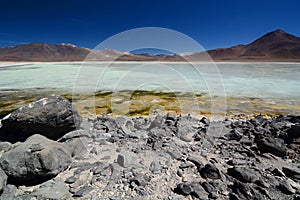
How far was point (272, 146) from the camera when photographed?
3629 millimetres

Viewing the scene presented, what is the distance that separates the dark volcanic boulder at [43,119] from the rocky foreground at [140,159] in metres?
0.02

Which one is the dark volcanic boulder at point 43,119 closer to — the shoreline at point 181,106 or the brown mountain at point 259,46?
the shoreline at point 181,106

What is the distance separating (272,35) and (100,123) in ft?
634

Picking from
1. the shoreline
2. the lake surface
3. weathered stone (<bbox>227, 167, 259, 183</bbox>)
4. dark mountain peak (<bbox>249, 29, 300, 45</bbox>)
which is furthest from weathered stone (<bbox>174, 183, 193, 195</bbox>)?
dark mountain peak (<bbox>249, 29, 300, 45</bbox>)

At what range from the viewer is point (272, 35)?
161 m

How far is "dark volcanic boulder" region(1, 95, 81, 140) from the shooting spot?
374 centimetres

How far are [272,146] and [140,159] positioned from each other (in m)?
2.44

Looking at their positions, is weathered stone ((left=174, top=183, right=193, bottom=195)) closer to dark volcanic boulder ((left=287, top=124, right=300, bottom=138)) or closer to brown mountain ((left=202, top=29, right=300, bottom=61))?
dark volcanic boulder ((left=287, top=124, right=300, bottom=138))

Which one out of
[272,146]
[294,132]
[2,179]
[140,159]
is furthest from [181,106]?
[2,179]

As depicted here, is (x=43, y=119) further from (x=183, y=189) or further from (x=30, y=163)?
(x=183, y=189)

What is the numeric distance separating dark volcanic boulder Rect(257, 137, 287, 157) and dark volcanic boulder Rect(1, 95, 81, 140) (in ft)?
12.4

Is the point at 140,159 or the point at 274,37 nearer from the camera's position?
the point at 140,159

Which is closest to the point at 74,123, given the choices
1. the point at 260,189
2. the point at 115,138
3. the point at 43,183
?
the point at 115,138

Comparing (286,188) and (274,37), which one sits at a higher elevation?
(274,37)
